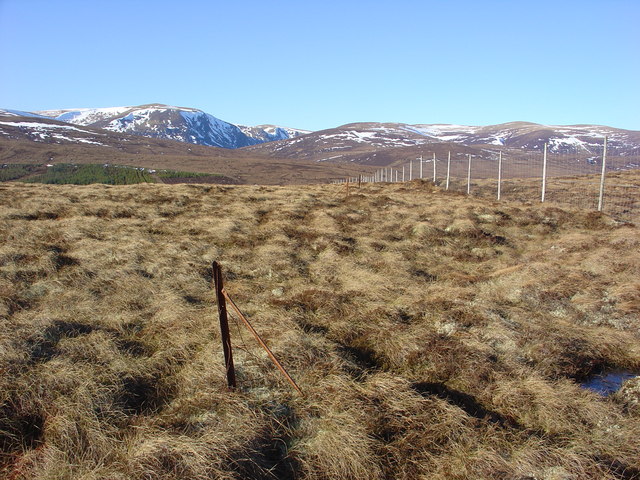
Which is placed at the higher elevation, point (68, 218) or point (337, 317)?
point (68, 218)

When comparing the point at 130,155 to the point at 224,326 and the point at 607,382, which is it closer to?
the point at 224,326

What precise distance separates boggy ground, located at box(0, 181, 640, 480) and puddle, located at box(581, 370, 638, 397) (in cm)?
13

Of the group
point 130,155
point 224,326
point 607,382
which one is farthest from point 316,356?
point 130,155

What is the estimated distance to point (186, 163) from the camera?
11500 cm

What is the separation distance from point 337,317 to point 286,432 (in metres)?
2.75

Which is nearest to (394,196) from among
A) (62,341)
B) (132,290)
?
(132,290)

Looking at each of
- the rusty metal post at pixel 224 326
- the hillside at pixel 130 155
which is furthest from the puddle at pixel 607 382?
the hillside at pixel 130 155

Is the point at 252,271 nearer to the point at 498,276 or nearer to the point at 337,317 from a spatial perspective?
the point at 337,317

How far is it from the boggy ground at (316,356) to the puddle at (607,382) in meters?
0.13

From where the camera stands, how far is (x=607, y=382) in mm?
5004

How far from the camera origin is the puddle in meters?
4.79

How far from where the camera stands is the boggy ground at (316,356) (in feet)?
11.2

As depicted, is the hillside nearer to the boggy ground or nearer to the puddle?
the boggy ground

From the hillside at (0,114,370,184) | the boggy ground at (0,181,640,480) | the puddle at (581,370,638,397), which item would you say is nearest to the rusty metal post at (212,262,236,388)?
the boggy ground at (0,181,640,480)
